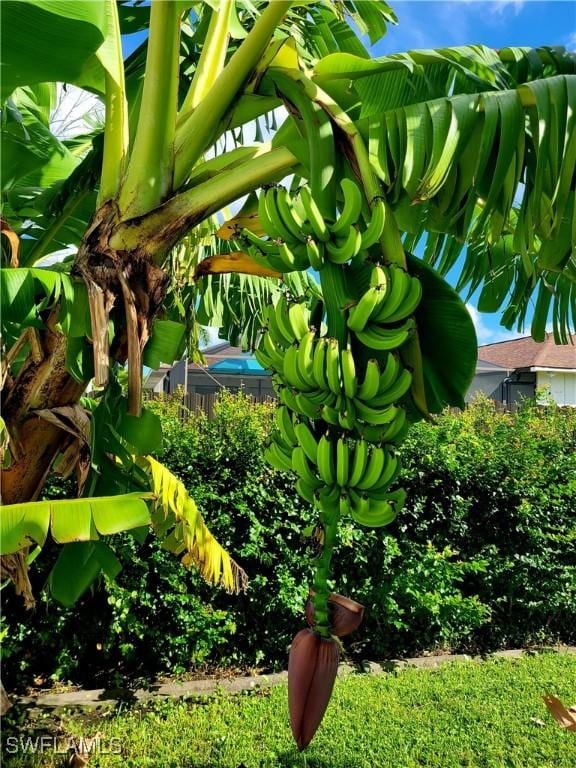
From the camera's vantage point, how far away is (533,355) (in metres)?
17.2

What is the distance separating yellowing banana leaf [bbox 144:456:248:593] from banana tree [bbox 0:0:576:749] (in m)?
0.24

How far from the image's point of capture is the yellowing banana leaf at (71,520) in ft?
4.37

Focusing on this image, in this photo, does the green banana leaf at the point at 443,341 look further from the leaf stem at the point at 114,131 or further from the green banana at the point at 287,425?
the leaf stem at the point at 114,131

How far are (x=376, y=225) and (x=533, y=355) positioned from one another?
57.4ft

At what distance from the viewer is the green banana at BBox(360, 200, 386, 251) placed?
3.62 ft

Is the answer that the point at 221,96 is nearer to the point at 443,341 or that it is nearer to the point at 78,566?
the point at 443,341

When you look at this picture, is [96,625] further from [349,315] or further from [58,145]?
[349,315]

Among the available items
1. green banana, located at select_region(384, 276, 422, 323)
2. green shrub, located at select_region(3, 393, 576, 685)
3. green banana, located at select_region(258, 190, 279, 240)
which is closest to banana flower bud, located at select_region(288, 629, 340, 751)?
green banana, located at select_region(384, 276, 422, 323)

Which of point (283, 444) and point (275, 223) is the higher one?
point (275, 223)

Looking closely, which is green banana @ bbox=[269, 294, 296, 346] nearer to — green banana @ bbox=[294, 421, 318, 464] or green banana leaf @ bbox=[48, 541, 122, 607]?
green banana @ bbox=[294, 421, 318, 464]

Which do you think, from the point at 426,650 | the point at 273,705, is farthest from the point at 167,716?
the point at 426,650

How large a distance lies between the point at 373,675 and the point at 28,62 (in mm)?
3746

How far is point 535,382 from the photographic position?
17094mm

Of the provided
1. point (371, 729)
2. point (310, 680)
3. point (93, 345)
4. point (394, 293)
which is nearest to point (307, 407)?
point (394, 293)
